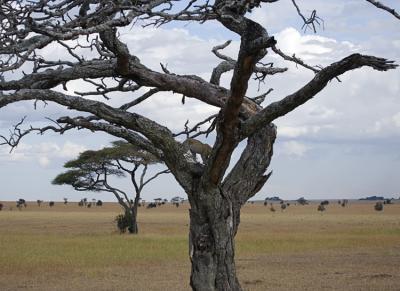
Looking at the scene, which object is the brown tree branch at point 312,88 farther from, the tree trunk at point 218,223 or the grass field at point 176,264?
the grass field at point 176,264

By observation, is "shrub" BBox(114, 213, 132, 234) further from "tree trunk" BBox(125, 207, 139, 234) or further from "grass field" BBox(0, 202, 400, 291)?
"grass field" BBox(0, 202, 400, 291)

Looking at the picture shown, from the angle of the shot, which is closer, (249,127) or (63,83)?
(249,127)

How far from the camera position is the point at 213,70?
1068 centimetres

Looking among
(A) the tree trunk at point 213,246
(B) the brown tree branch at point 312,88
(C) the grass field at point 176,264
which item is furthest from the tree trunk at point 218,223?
(C) the grass field at point 176,264

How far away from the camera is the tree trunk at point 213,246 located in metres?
9.27

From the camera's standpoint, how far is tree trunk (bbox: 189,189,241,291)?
9.27m

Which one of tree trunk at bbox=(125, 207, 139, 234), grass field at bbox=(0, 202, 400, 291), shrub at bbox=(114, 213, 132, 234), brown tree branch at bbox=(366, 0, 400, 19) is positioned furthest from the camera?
shrub at bbox=(114, 213, 132, 234)

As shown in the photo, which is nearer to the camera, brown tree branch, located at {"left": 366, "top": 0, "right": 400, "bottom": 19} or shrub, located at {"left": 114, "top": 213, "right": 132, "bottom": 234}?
brown tree branch, located at {"left": 366, "top": 0, "right": 400, "bottom": 19}

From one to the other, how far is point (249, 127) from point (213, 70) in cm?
219

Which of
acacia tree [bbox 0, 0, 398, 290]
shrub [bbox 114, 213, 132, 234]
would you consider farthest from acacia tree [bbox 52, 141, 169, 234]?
acacia tree [bbox 0, 0, 398, 290]

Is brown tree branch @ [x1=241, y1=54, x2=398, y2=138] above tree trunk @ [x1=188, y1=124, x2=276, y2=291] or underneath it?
above

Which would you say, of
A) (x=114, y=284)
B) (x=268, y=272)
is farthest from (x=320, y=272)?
(x=114, y=284)

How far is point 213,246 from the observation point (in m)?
9.31

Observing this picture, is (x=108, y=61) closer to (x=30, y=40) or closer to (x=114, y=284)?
(x=30, y=40)
